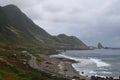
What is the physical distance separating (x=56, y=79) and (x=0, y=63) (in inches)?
981

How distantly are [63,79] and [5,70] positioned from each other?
A: 20221 millimetres

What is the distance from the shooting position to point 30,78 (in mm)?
98688

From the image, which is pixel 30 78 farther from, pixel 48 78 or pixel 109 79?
pixel 109 79

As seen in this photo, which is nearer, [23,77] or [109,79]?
[23,77]

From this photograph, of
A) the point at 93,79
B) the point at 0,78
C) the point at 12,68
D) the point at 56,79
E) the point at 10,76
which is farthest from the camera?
the point at 93,79

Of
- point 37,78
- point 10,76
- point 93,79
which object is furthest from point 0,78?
point 93,79

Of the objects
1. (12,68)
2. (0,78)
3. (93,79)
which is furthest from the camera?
(93,79)

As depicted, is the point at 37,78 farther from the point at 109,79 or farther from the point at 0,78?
the point at 109,79

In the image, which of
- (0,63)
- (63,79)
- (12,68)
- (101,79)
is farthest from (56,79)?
(101,79)

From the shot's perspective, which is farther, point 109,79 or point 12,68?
point 109,79

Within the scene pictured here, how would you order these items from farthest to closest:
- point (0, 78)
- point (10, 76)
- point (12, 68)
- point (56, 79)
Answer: point (12, 68) → point (56, 79) → point (10, 76) → point (0, 78)

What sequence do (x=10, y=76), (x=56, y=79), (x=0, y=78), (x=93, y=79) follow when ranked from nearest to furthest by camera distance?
(x=0, y=78), (x=10, y=76), (x=56, y=79), (x=93, y=79)

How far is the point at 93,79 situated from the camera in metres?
132

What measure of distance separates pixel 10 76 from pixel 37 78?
9242 millimetres
